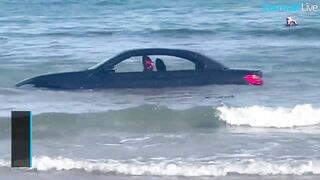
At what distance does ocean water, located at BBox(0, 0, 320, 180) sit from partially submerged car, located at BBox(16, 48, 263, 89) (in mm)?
126

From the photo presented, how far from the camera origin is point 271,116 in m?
11.2

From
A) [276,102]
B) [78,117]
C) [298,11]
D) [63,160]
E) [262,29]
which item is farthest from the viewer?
[298,11]

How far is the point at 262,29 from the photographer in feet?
71.9

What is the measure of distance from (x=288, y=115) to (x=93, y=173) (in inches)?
149

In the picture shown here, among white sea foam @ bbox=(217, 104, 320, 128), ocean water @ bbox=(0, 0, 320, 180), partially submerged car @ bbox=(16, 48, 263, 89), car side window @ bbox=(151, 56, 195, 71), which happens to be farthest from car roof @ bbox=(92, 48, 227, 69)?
white sea foam @ bbox=(217, 104, 320, 128)

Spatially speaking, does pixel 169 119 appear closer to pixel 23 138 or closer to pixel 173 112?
pixel 173 112

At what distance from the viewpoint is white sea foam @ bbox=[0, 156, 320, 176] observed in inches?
323

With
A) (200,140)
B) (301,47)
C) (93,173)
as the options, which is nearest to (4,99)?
(200,140)

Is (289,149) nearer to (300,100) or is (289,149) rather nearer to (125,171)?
(125,171)

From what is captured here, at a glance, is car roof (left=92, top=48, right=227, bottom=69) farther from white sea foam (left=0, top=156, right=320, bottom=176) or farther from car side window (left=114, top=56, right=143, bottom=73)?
white sea foam (left=0, top=156, right=320, bottom=176)

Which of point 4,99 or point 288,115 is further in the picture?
point 4,99

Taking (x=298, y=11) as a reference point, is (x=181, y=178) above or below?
below

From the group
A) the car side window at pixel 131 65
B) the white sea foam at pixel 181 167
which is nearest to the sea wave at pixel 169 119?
the white sea foam at pixel 181 167

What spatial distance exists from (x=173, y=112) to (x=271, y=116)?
1249 mm
